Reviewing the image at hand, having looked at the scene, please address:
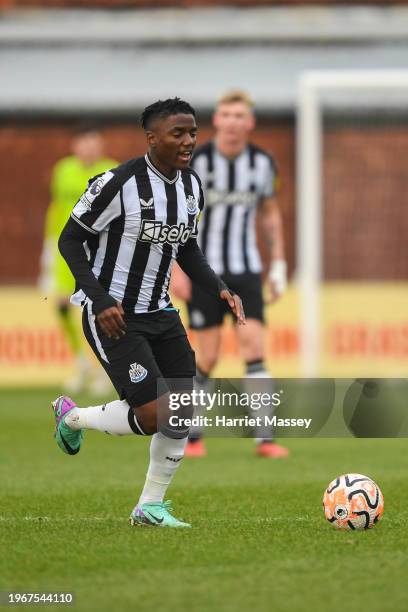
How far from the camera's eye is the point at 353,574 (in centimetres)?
542

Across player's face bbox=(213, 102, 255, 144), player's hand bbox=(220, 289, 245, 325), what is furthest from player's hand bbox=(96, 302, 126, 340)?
player's face bbox=(213, 102, 255, 144)

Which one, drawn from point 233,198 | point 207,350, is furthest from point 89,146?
point 207,350

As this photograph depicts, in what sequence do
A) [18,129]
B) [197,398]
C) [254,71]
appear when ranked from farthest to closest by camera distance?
1. [254,71]
2. [18,129]
3. [197,398]

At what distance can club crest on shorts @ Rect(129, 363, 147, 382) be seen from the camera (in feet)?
20.8

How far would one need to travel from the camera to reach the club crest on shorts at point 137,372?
635 centimetres

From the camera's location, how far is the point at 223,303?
31.9 ft

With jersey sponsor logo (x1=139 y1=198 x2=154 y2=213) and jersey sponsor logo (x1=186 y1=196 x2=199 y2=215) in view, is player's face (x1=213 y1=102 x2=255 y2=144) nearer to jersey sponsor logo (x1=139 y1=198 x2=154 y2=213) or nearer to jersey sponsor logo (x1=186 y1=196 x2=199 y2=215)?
jersey sponsor logo (x1=186 y1=196 x2=199 y2=215)

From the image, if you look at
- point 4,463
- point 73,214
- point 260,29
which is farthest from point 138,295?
point 260,29

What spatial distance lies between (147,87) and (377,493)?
58.0ft

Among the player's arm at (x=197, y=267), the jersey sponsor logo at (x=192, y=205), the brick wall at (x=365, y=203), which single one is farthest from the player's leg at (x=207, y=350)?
the brick wall at (x=365, y=203)

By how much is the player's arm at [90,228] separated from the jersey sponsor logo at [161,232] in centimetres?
15

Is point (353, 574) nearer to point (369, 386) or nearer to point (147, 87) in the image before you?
point (369, 386)

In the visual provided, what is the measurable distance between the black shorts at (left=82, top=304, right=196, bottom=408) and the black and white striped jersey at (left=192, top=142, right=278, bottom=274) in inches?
126

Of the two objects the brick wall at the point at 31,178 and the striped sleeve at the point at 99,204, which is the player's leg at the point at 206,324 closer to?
the striped sleeve at the point at 99,204
